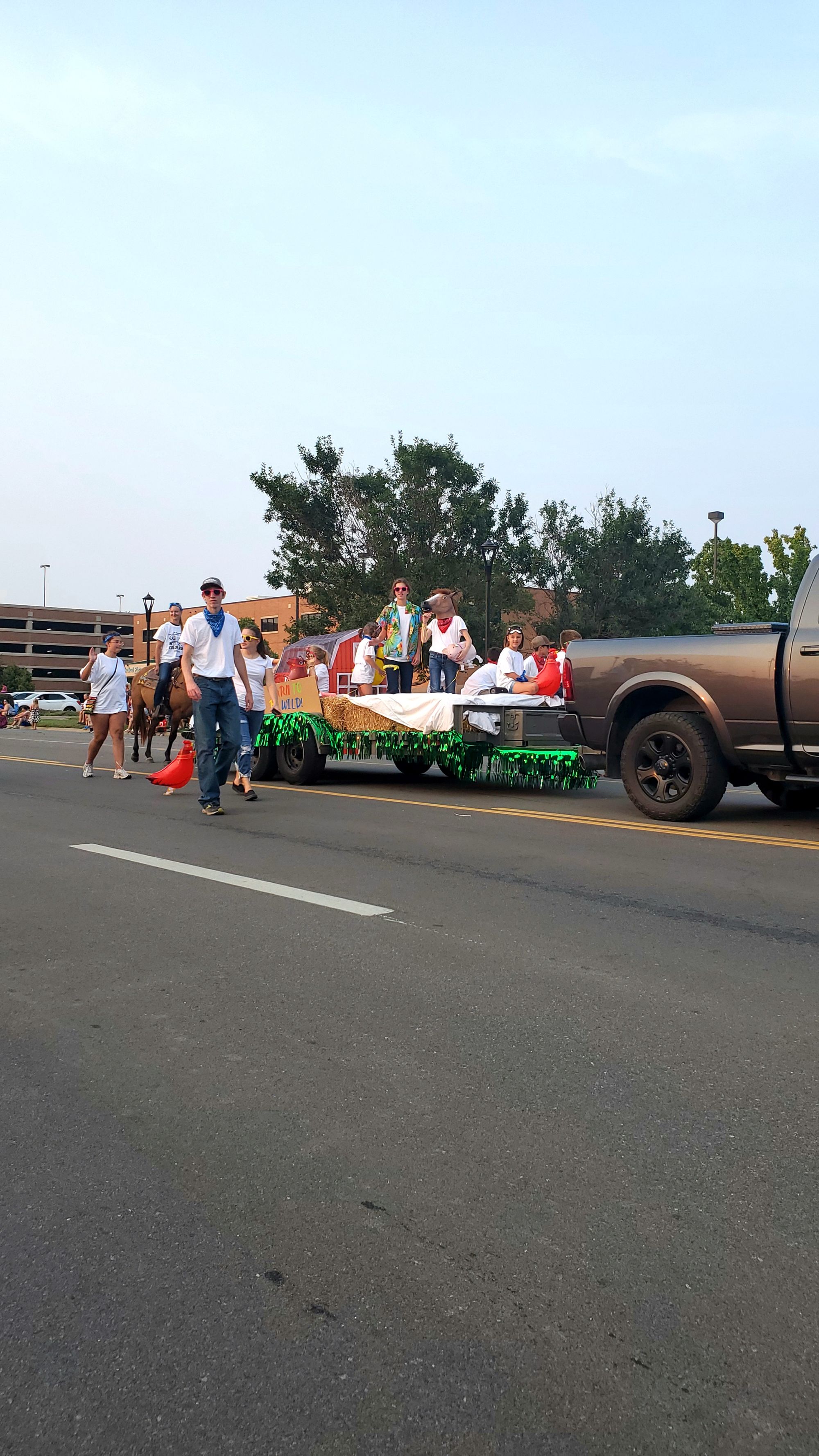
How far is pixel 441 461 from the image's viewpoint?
162ft

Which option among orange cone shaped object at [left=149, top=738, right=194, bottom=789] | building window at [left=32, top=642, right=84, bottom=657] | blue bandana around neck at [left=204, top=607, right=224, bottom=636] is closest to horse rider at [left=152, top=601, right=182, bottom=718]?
orange cone shaped object at [left=149, top=738, right=194, bottom=789]

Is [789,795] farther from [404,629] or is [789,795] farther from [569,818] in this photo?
[404,629]

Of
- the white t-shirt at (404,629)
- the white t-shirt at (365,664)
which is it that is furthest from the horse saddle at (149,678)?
the white t-shirt at (404,629)

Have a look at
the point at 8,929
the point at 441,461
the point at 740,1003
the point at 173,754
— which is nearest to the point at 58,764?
the point at 173,754

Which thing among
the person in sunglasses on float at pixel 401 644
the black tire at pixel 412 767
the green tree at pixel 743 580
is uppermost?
the green tree at pixel 743 580

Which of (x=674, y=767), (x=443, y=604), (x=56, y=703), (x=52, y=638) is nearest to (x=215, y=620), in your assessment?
(x=443, y=604)

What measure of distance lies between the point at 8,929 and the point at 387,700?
697 centimetres

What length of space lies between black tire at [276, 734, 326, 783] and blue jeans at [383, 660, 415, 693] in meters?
1.17

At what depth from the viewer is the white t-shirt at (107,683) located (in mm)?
14820

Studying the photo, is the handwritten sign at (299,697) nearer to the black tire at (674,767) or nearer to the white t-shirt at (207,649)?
the white t-shirt at (207,649)

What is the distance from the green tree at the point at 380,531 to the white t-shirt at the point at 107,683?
32.4 m

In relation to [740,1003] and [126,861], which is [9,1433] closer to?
[740,1003]

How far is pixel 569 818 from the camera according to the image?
10250mm

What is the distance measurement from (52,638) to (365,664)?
13610 centimetres
